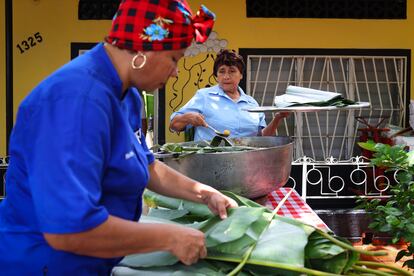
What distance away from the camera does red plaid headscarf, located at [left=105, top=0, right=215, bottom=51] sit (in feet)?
4.50

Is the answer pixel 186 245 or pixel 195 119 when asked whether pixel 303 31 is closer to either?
pixel 195 119

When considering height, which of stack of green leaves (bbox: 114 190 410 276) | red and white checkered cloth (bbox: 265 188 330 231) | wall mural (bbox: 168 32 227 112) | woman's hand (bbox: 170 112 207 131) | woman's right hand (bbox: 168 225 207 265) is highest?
wall mural (bbox: 168 32 227 112)

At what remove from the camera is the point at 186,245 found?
1.44 meters

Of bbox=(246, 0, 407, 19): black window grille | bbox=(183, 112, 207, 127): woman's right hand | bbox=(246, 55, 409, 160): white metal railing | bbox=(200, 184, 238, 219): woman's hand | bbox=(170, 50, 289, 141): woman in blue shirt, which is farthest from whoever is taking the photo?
bbox=(246, 55, 409, 160): white metal railing

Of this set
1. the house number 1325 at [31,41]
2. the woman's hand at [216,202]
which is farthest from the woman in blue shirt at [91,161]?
the house number 1325 at [31,41]

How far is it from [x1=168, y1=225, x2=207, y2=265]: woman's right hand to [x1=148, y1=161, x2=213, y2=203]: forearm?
41 centimetres

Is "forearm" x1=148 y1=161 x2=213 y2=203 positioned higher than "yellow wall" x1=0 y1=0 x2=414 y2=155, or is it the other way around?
"yellow wall" x1=0 y1=0 x2=414 y2=155

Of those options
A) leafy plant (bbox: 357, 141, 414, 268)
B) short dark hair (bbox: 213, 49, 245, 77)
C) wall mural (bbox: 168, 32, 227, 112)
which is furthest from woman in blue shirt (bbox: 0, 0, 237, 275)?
wall mural (bbox: 168, 32, 227, 112)

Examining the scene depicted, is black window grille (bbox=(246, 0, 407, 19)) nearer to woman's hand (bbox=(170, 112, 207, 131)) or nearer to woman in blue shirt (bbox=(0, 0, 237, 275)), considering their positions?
woman's hand (bbox=(170, 112, 207, 131))

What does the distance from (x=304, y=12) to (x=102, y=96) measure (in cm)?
584

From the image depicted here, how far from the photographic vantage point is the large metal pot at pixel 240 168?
2.35 metres

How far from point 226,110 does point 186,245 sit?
7.13 ft

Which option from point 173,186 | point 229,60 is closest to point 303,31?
point 229,60

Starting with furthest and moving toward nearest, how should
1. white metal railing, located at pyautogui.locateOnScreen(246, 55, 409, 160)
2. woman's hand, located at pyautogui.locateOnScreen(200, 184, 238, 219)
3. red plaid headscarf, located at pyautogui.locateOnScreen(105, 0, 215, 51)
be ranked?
white metal railing, located at pyautogui.locateOnScreen(246, 55, 409, 160) < woman's hand, located at pyautogui.locateOnScreen(200, 184, 238, 219) < red plaid headscarf, located at pyautogui.locateOnScreen(105, 0, 215, 51)
